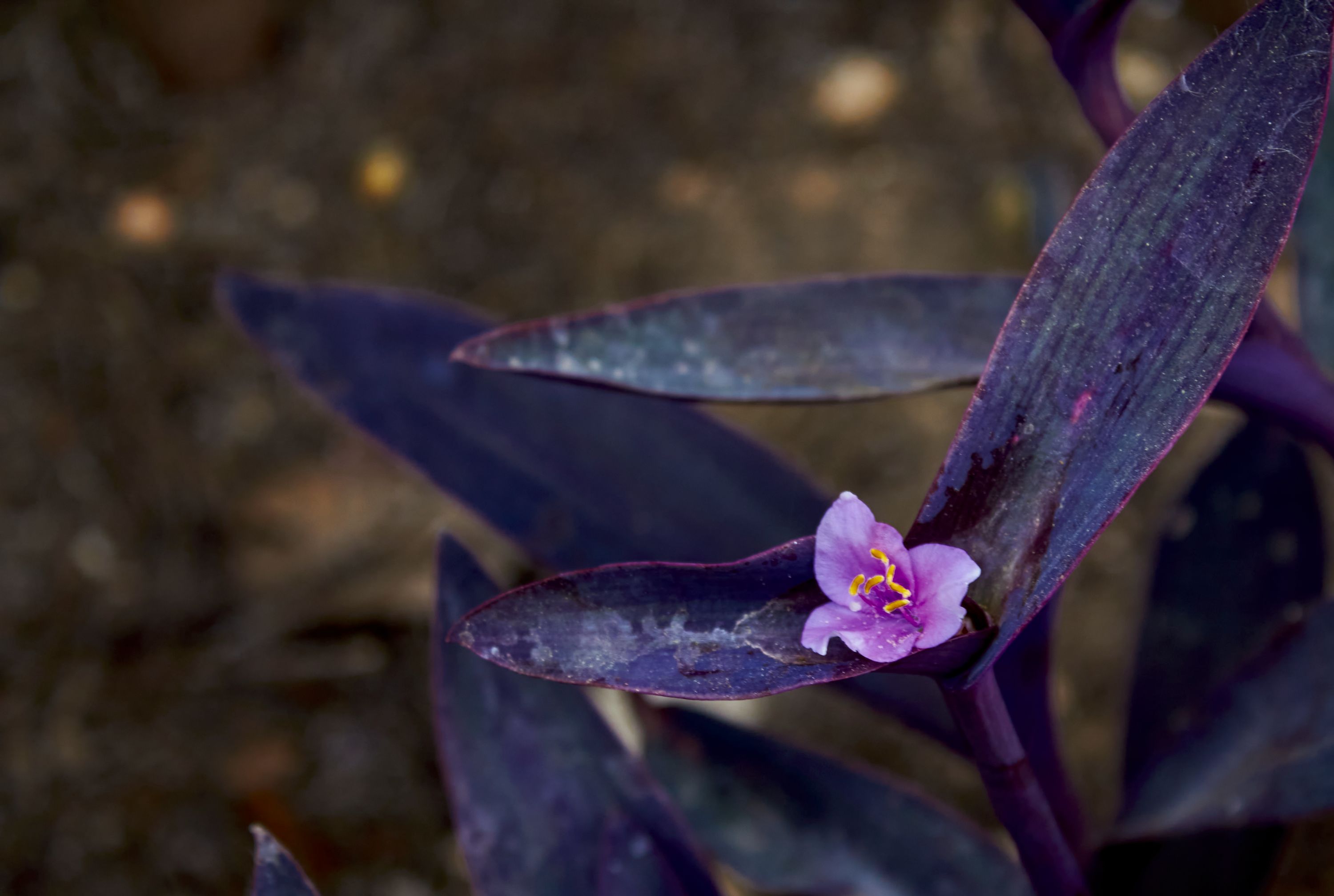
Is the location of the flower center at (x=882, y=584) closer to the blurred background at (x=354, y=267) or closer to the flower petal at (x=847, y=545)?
the flower petal at (x=847, y=545)

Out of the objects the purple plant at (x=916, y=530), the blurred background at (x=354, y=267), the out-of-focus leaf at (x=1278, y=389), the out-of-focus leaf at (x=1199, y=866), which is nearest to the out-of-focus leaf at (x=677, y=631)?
the purple plant at (x=916, y=530)

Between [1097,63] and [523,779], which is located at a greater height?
[1097,63]

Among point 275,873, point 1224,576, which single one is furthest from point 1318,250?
point 275,873

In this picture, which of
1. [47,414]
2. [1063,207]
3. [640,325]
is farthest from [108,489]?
[1063,207]

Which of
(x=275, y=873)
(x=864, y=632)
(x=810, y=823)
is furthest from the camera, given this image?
(x=810, y=823)

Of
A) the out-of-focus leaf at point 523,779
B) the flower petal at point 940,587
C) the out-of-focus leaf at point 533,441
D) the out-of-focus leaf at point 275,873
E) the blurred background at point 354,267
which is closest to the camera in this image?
the flower petal at point 940,587

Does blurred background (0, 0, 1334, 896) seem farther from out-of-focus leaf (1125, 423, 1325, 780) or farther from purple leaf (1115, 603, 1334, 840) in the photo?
purple leaf (1115, 603, 1334, 840)

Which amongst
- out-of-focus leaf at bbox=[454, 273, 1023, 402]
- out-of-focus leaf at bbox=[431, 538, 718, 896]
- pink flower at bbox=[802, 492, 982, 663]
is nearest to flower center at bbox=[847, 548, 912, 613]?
pink flower at bbox=[802, 492, 982, 663]

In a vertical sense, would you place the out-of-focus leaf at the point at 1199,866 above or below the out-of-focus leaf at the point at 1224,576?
below

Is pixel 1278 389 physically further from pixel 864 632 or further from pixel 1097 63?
pixel 864 632
